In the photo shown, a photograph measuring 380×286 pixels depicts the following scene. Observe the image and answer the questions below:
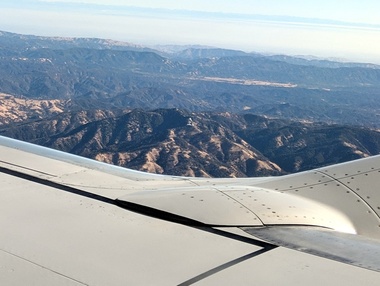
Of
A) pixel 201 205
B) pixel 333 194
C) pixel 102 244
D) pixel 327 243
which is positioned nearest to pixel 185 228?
pixel 201 205

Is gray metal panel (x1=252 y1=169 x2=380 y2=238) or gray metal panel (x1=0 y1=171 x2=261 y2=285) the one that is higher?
gray metal panel (x1=252 y1=169 x2=380 y2=238)

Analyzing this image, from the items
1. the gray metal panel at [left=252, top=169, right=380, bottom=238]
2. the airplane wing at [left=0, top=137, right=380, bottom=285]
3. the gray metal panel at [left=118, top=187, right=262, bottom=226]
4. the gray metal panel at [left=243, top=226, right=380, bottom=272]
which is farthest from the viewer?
the gray metal panel at [left=252, top=169, right=380, bottom=238]

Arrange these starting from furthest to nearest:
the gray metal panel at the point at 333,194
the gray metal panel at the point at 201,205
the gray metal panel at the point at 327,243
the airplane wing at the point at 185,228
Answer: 1. the gray metal panel at the point at 333,194
2. the gray metal panel at the point at 201,205
3. the gray metal panel at the point at 327,243
4. the airplane wing at the point at 185,228

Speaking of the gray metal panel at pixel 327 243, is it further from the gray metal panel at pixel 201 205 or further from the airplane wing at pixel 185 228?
the gray metal panel at pixel 201 205

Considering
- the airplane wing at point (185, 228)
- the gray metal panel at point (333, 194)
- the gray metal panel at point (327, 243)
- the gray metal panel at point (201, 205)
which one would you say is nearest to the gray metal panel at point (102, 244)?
the airplane wing at point (185, 228)

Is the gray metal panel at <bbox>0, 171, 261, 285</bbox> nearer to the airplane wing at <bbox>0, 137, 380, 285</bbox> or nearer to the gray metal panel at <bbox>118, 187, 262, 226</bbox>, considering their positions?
the airplane wing at <bbox>0, 137, 380, 285</bbox>

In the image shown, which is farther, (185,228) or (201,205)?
(201,205)

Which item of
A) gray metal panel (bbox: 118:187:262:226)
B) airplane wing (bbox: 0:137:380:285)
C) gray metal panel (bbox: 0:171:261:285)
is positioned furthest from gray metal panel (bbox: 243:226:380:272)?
gray metal panel (bbox: 0:171:261:285)

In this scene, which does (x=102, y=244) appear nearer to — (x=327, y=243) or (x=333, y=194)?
(x=327, y=243)

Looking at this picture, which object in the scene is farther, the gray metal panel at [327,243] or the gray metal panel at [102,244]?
the gray metal panel at [327,243]
